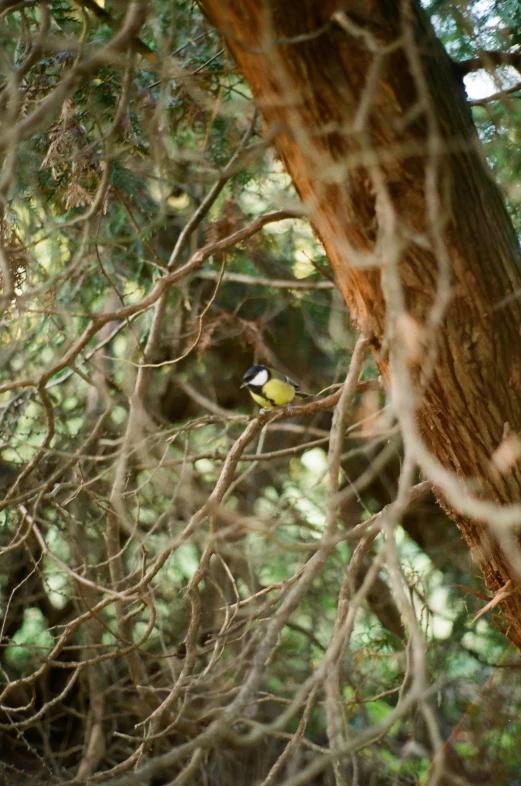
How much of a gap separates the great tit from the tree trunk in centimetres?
240

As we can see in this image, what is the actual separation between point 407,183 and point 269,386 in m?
2.76

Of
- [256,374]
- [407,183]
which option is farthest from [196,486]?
[407,183]

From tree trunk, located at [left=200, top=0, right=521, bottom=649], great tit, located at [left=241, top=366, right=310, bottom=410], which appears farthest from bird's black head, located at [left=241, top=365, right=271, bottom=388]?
tree trunk, located at [left=200, top=0, right=521, bottom=649]

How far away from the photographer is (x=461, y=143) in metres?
1.58

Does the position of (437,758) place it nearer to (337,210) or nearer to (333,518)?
(333,518)

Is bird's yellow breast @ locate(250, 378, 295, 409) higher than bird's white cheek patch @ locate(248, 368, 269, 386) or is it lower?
lower

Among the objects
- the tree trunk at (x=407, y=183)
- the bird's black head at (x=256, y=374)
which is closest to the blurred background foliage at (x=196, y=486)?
the bird's black head at (x=256, y=374)

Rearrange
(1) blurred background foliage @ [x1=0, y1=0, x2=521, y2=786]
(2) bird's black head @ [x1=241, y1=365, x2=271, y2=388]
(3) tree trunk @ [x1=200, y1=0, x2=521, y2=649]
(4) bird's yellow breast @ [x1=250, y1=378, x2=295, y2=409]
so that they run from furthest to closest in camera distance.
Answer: (4) bird's yellow breast @ [x1=250, y1=378, x2=295, y2=409], (2) bird's black head @ [x1=241, y1=365, x2=271, y2=388], (1) blurred background foliage @ [x1=0, y1=0, x2=521, y2=786], (3) tree trunk @ [x1=200, y1=0, x2=521, y2=649]

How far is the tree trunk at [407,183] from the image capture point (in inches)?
58.4

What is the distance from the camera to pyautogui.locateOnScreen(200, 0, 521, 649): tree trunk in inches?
58.4

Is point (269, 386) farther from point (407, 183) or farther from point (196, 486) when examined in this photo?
point (407, 183)

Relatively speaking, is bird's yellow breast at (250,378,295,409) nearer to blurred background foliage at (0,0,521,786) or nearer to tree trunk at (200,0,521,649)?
blurred background foliage at (0,0,521,786)

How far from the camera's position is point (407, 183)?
155cm

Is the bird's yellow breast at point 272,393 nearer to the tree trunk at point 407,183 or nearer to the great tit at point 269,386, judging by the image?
the great tit at point 269,386
